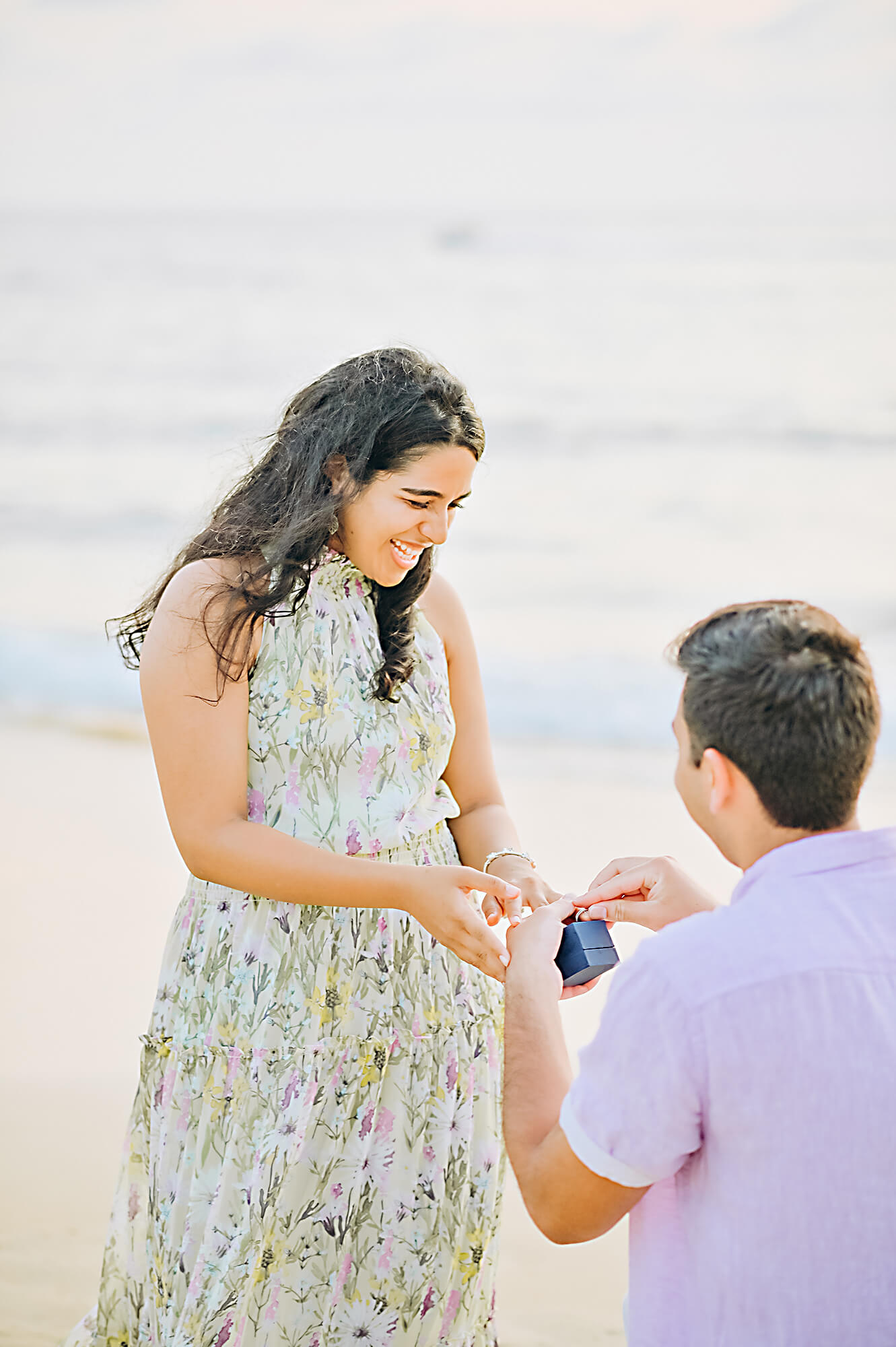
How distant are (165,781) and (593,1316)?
190 cm

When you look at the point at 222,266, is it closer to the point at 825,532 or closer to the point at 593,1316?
the point at 825,532

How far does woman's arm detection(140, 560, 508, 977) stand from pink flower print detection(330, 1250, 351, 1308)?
1.79ft

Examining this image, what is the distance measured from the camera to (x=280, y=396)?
13859 mm

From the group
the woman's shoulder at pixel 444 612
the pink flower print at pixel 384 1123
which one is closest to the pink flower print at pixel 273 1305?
the pink flower print at pixel 384 1123

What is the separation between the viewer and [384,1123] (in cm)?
212

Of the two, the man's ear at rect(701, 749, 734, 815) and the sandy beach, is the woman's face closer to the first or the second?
the man's ear at rect(701, 749, 734, 815)

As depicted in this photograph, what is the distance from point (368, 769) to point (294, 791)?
0.42ft

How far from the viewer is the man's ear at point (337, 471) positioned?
221 centimetres

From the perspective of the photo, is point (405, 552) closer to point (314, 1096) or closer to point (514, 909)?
point (514, 909)

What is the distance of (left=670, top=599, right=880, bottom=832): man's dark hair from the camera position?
4.18 feet

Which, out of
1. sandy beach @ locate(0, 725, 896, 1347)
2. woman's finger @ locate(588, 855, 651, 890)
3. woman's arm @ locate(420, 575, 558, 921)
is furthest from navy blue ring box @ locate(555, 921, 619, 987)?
sandy beach @ locate(0, 725, 896, 1347)

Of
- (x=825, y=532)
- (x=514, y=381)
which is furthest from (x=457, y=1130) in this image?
(x=514, y=381)

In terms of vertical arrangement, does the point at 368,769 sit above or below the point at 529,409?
below

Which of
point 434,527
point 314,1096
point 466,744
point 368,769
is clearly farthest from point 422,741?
point 314,1096
